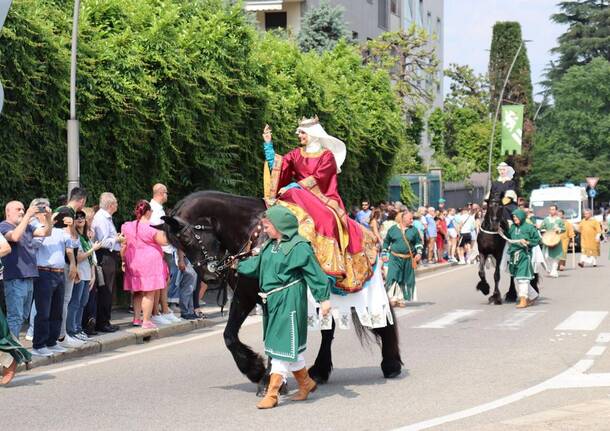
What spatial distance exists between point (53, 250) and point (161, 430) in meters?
5.10

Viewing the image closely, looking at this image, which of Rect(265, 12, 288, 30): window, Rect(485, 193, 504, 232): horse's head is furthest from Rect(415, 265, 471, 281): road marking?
Rect(265, 12, 288, 30): window

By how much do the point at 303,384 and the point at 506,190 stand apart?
1219 centimetres

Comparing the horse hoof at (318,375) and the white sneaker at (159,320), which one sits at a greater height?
the horse hoof at (318,375)

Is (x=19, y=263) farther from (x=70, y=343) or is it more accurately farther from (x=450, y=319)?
(x=450, y=319)

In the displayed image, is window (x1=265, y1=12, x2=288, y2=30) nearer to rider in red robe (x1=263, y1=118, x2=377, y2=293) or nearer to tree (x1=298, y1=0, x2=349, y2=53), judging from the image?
tree (x1=298, y1=0, x2=349, y2=53)

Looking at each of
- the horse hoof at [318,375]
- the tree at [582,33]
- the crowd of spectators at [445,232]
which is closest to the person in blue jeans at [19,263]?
the horse hoof at [318,375]

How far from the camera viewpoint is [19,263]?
40.8 ft

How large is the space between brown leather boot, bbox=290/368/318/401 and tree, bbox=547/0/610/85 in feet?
285

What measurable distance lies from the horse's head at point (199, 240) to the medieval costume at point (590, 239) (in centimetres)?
Answer: 2592

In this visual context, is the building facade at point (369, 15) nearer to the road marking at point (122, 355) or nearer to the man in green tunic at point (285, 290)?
the road marking at point (122, 355)

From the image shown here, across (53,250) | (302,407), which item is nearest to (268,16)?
(53,250)

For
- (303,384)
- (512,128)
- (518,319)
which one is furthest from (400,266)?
(512,128)

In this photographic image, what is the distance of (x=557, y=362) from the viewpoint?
12359mm

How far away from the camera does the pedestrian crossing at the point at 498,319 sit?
1643 centimetres
